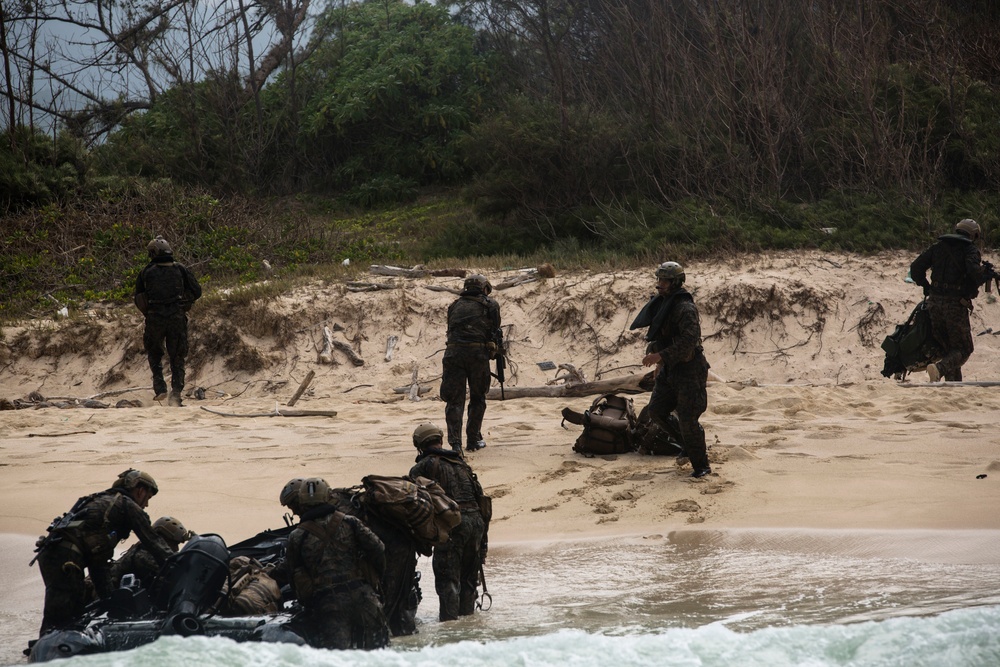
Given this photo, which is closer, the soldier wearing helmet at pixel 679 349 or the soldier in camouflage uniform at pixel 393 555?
the soldier in camouflage uniform at pixel 393 555

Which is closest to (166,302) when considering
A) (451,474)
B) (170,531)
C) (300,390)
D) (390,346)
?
(300,390)

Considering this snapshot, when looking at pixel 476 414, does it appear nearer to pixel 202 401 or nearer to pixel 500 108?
pixel 202 401

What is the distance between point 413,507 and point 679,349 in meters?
3.38

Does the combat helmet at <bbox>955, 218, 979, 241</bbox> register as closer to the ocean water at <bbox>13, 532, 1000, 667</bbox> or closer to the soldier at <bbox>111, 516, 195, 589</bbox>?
the ocean water at <bbox>13, 532, 1000, 667</bbox>

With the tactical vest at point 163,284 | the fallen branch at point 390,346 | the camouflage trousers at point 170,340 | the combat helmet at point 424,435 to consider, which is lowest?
the combat helmet at point 424,435

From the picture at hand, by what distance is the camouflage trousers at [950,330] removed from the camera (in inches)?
440

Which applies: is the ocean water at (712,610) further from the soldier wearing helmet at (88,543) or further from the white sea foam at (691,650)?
the soldier wearing helmet at (88,543)

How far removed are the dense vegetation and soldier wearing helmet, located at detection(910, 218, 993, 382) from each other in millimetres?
5007

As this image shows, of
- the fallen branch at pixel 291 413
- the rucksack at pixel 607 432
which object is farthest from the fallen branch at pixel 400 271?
the rucksack at pixel 607 432

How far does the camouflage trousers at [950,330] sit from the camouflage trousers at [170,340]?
934 centimetres

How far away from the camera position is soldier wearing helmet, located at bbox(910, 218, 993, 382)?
36.0ft

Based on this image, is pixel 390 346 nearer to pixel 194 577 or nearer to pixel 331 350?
pixel 331 350

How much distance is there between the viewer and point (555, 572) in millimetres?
7211

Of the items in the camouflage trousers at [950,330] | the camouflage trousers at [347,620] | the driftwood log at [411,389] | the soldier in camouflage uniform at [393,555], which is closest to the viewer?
the camouflage trousers at [347,620]
